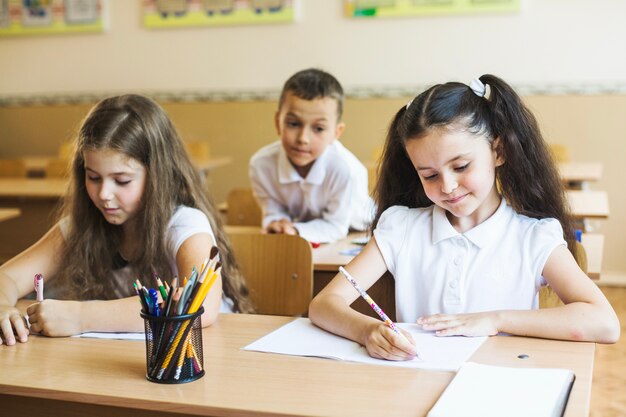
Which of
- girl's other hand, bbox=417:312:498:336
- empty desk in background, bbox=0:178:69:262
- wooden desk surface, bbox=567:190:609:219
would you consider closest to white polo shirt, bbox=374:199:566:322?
girl's other hand, bbox=417:312:498:336

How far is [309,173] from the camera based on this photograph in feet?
9.96

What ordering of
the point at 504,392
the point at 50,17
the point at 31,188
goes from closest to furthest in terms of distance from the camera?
1. the point at 504,392
2. the point at 31,188
3. the point at 50,17

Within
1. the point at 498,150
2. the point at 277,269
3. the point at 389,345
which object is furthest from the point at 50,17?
the point at 389,345

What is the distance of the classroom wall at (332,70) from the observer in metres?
4.97

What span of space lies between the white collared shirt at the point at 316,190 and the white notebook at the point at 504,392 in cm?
166

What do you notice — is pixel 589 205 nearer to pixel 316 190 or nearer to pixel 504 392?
pixel 316 190

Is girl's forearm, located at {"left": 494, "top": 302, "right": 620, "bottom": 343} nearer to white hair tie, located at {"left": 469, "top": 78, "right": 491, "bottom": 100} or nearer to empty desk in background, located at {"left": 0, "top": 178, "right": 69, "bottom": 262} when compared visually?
white hair tie, located at {"left": 469, "top": 78, "right": 491, "bottom": 100}

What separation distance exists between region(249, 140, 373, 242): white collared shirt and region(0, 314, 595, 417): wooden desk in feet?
4.81

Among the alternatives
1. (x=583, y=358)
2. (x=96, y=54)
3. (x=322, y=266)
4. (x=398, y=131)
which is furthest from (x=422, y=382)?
(x=96, y=54)

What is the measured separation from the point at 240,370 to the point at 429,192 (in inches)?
22.1

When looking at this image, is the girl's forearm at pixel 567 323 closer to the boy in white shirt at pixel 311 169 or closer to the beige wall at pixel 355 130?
the boy in white shirt at pixel 311 169

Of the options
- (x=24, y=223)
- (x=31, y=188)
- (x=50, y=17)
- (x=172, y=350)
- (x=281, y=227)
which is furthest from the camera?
(x=50, y=17)

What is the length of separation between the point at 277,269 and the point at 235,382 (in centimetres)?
102

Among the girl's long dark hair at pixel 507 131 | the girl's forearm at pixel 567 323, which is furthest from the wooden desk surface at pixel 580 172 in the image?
the girl's forearm at pixel 567 323
